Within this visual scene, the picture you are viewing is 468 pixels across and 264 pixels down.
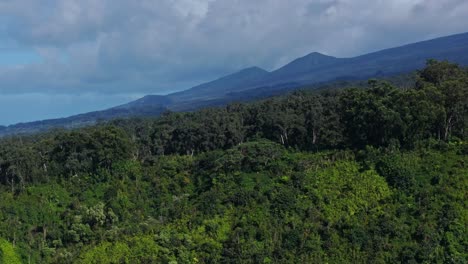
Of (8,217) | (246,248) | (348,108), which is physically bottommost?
(246,248)

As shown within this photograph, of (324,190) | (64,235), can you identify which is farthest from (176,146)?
(324,190)

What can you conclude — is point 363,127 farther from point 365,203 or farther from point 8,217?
point 8,217

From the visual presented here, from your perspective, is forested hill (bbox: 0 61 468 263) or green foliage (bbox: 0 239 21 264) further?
green foliage (bbox: 0 239 21 264)

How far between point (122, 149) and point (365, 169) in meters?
15.3

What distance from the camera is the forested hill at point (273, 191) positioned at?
902 inches

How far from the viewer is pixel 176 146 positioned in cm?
3825

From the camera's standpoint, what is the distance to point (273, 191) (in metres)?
26.1

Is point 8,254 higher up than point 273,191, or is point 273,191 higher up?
point 273,191

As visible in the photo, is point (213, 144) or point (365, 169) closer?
→ point (365, 169)

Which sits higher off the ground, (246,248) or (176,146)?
(176,146)

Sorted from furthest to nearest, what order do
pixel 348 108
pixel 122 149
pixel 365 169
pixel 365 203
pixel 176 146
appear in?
pixel 176 146
pixel 122 149
pixel 348 108
pixel 365 169
pixel 365 203

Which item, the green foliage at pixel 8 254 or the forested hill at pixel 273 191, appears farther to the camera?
the green foliage at pixel 8 254

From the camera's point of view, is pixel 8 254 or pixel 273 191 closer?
pixel 8 254

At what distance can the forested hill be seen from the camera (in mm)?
22906
